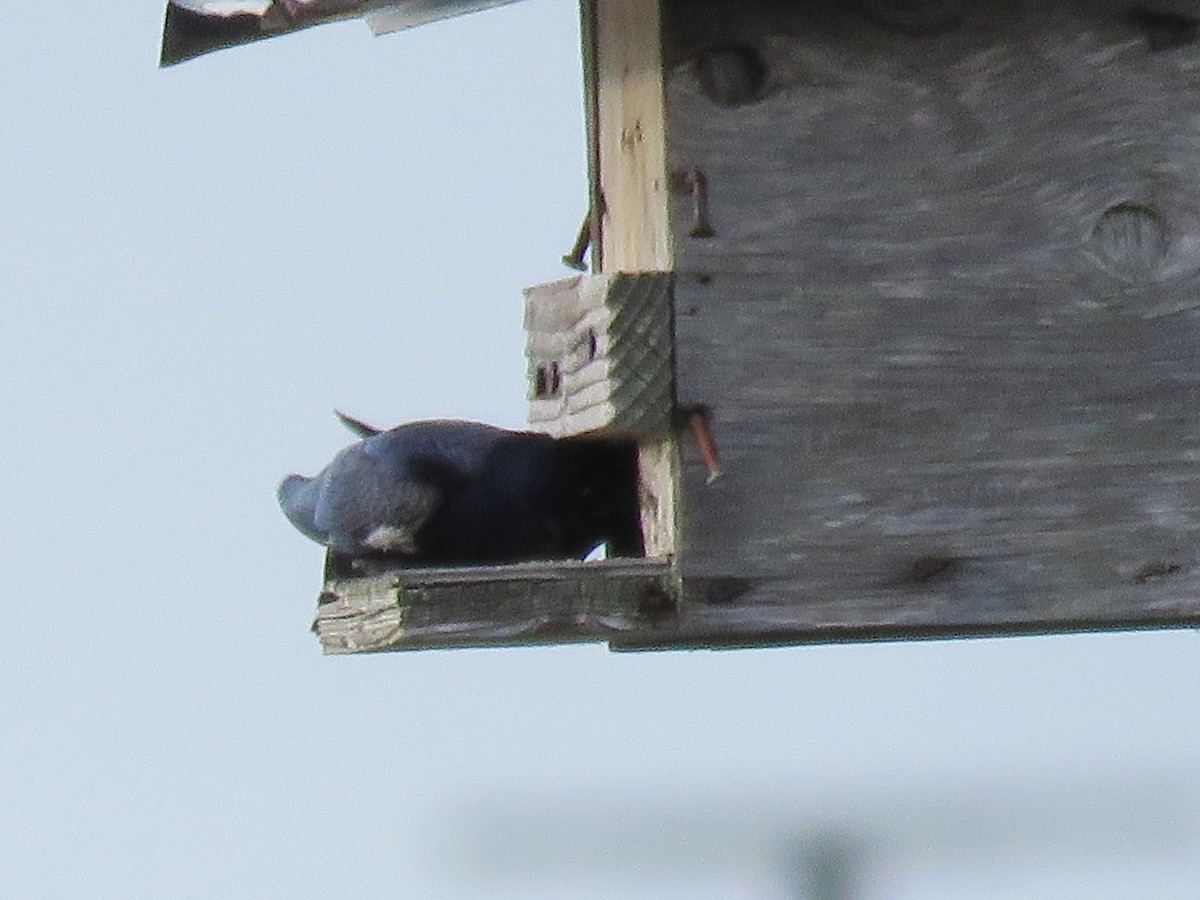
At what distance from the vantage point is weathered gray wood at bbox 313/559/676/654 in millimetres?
2225

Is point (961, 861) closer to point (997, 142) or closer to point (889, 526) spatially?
point (889, 526)

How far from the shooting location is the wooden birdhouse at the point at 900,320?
242 cm

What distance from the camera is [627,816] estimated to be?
97 cm

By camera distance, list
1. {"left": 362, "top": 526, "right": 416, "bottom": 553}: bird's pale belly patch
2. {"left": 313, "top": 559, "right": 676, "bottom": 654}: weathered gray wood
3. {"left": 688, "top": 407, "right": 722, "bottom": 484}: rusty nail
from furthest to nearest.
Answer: {"left": 362, "top": 526, "right": 416, "bottom": 553}: bird's pale belly patch, {"left": 688, "top": 407, "right": 722, "bottom": 484}: rusty nail, {"left": 313, "top": 559, "right": 676, "bottom": 654}: weathered gray wood

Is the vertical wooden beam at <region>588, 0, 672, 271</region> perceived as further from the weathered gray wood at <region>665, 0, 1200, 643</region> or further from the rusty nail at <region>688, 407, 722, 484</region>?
the rusty nail at <region>688, 407, 722, 484</region>

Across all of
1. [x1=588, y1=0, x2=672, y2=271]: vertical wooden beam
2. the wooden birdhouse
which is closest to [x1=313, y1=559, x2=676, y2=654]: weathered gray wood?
the wooden birdhouse

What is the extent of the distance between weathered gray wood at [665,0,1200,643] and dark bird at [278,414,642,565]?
42cm

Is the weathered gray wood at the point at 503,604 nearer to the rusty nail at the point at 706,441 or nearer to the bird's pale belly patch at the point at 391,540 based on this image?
the rusty nail at the point at 706,441

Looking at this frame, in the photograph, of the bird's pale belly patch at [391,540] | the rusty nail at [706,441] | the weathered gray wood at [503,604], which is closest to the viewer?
the weathered gray wood at [503,604]

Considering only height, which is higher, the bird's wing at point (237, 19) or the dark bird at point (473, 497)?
the bird's wing at point (237, 19)

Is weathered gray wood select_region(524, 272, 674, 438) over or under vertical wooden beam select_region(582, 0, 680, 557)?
under

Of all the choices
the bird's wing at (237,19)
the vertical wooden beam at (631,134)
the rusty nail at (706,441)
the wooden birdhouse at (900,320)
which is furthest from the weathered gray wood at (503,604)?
the bird's wing at (237,19)

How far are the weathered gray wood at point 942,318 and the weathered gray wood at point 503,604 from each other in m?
0.08

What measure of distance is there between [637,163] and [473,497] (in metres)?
0.67
